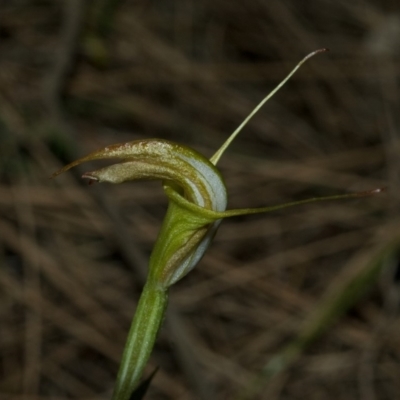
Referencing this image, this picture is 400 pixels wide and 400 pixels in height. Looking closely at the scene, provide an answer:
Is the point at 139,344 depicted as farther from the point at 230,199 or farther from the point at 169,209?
the point at 230,199

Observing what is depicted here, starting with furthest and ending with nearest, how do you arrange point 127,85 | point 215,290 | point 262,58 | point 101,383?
point 262,58, point 127,85, point 215,290, point 101,383

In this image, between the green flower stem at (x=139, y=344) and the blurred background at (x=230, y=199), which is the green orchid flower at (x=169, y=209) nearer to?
the green flower stem at (x=139, y=344)

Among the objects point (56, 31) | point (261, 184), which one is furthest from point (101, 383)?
point (56, 31)

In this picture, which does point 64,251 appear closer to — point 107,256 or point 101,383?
point 107,256

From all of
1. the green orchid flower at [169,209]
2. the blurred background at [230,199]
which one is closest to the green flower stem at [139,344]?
the green orchid flower at [169,209]

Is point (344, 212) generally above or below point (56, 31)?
below

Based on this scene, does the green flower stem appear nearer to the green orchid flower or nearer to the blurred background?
the green orchid flower

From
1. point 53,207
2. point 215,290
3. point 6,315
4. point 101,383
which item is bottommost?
point 101,383
